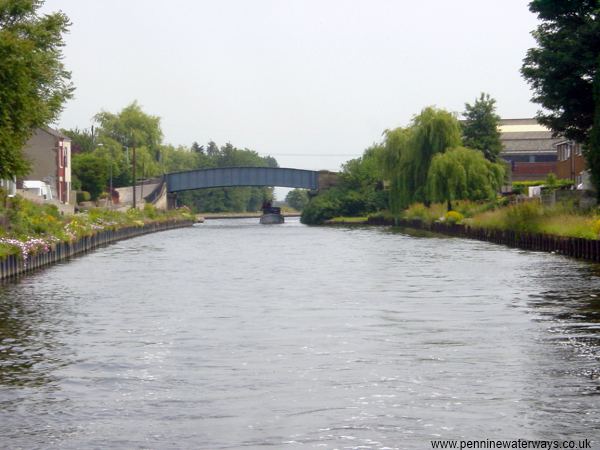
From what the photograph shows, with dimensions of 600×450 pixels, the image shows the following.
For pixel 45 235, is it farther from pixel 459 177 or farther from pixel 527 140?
pixel 527 140

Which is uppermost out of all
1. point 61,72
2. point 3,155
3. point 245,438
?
point 61,72

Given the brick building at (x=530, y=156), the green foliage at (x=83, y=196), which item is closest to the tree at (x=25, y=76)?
the green foliage at (x=83, y=196)

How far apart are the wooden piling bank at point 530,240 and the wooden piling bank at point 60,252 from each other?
24703mm

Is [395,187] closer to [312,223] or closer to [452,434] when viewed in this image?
[312,223]

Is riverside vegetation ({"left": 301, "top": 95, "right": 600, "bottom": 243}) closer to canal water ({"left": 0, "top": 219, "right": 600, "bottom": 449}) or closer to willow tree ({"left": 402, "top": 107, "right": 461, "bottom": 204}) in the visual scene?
willow tree ({"left": 402, "top": 107, "right": 461, "bottom": 204})

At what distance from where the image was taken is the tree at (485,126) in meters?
113

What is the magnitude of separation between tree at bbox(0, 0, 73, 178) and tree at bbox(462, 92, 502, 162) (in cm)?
5096

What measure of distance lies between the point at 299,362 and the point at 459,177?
232ft

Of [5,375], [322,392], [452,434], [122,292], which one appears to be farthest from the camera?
[122,292]

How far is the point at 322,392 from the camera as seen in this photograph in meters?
17.4

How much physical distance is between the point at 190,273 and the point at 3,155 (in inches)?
382

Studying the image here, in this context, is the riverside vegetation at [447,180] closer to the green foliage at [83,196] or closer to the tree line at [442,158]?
the tree line at [442,158]

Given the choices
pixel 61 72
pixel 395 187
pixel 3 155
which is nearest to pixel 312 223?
pixel 395 187

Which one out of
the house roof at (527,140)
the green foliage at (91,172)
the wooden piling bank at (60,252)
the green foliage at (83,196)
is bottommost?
the wooden piling bank at (60,252)
